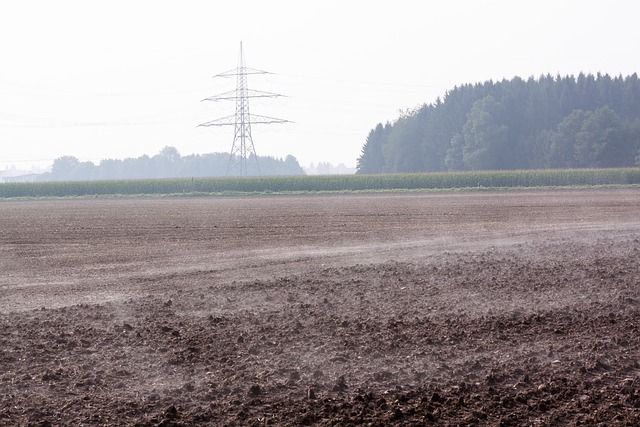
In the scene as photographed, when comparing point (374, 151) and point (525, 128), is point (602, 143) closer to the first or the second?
point (525, 128)

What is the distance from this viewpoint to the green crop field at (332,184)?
62531 mm

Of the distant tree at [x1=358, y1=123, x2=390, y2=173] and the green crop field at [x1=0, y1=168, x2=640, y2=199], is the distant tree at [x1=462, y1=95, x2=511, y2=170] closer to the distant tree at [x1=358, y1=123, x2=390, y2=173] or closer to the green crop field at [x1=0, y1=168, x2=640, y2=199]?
the distant tree at [x1=358, y1=123, x2=390, y2=173]

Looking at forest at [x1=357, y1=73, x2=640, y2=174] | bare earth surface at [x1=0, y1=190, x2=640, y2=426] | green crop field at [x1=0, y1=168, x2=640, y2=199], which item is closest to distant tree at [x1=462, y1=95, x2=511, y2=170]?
forest at [x1=357, y1=73, x2=640, y2=174]

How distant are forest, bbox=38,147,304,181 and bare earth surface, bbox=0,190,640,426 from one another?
114994 millimetres

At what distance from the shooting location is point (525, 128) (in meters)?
104

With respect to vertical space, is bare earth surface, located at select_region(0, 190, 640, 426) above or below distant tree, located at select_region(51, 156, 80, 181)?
below

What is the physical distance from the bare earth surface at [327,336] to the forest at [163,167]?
115m

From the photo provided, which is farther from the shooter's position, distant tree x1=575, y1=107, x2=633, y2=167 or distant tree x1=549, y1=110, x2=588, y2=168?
distant tree x1=549, y1=110, x2=588, y2=168

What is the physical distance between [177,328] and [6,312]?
8.44 ft

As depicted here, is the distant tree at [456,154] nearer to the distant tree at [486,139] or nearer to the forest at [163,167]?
the distant tree at [486,139]

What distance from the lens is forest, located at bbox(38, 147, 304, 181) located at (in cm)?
12756

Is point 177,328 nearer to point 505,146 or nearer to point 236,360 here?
point 236,360

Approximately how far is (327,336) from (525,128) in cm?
10054

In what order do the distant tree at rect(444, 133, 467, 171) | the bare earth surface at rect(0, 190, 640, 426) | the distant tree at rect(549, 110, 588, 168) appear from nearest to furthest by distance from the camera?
the bare earth surface at rect(0, 190, 640, 426), the distant tree at rect(549, 110, 588, 168), the distant tree at rect(444, 133, 467, 171)
